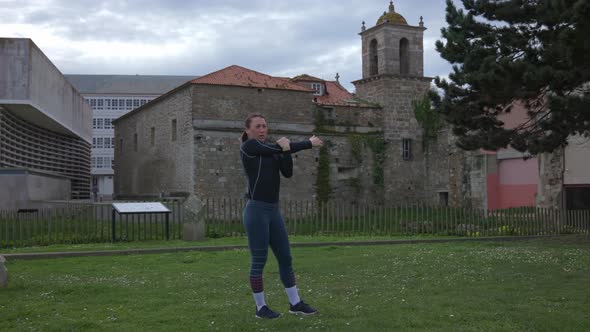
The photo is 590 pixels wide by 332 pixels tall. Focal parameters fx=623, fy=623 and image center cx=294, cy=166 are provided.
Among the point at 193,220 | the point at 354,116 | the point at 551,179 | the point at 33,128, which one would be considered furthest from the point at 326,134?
the point at 193,220

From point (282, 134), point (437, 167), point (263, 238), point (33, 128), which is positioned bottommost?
point (263, 238)

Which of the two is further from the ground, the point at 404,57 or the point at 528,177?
the point at 404,57

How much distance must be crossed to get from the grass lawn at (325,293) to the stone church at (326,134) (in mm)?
17344

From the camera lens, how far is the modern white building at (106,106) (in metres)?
80.0

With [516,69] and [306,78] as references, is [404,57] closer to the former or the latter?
[306,78]

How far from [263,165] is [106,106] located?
262ft

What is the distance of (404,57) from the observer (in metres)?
35.3

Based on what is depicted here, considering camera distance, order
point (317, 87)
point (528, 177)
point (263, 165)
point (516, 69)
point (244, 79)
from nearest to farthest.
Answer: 1. point (263, 165)
2. point (516, 69)
3. point (528, 177)
4. point (244, 79)
5. point (317, 87)

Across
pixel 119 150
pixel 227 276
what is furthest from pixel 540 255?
pixel 119 150

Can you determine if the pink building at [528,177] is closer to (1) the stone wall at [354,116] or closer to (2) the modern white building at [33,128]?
(1) the stone wall at [354,116]

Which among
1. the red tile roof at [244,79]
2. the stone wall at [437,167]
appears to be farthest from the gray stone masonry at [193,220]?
the stone wall at [437,167]

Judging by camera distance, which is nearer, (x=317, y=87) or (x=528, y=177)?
(x=528, y=177)

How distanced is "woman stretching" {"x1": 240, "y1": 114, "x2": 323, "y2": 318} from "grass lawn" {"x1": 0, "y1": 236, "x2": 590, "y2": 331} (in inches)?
9.7

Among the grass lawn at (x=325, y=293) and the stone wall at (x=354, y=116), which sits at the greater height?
the stone wall at (x=354, y=116)
